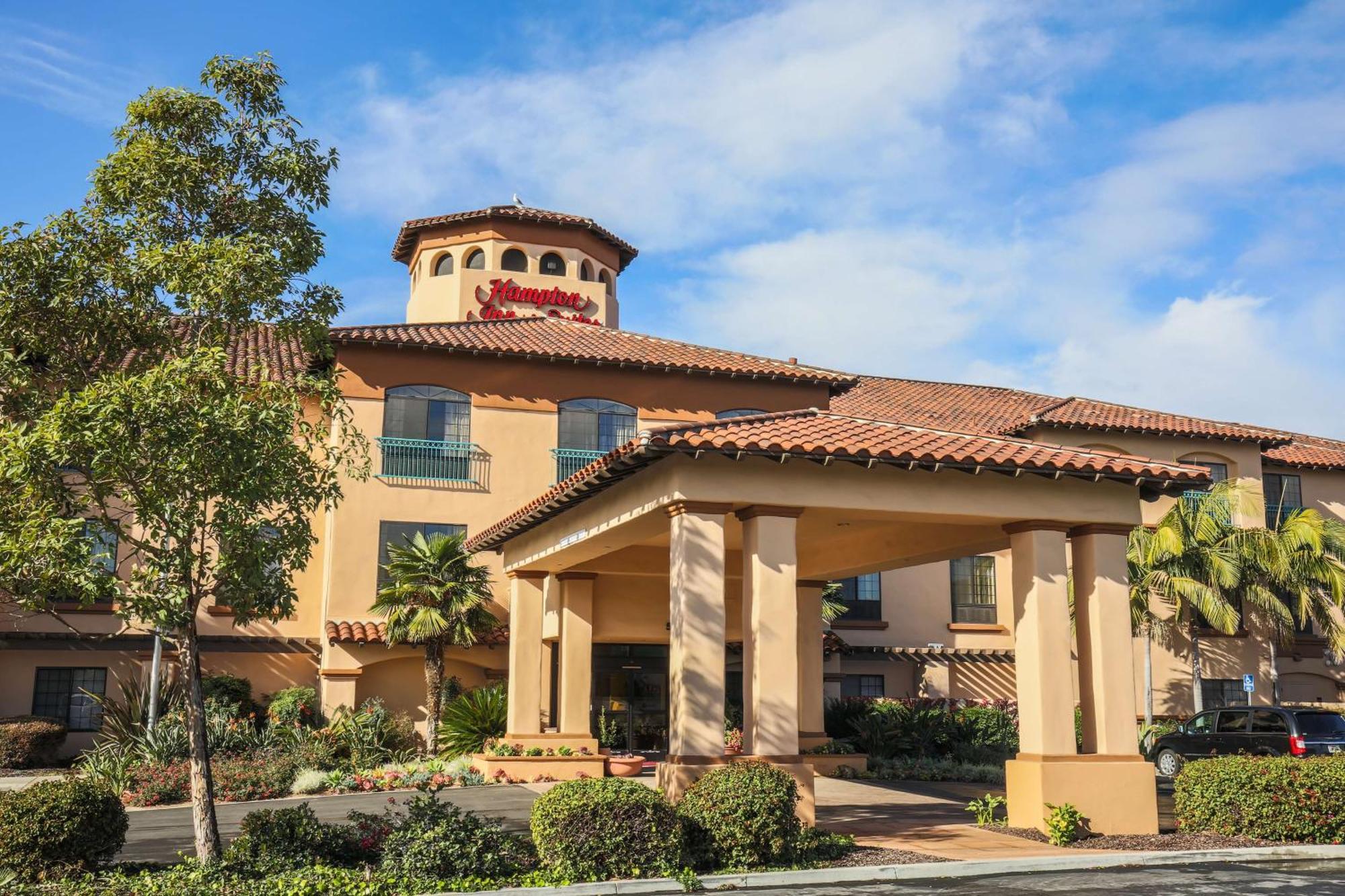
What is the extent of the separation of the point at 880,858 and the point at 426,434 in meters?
19.2

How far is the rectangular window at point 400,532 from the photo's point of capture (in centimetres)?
2806

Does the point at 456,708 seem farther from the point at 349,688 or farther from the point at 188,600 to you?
the point at 188,600

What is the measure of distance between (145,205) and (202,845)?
6.71 metres

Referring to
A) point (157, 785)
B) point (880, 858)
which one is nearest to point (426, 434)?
point (157, 785)

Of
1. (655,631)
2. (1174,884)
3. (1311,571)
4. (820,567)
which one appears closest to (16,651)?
(655,631)

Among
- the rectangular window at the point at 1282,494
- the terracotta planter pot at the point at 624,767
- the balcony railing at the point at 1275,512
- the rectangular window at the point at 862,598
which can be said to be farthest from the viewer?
the rectangular window at the point at 1282,494

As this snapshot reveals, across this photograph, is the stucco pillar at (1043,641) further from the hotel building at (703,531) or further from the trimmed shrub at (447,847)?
the trimmed shrub at (447,847)

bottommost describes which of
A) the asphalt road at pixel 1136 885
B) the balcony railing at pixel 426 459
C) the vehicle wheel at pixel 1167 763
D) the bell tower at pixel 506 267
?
the asphalt road at pixel 1136 885

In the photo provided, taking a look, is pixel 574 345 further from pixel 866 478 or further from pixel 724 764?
pixel 724 764

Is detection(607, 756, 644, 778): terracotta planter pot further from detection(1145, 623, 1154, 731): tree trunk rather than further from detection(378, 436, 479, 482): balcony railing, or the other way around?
detection(1145, 623, 1154, 731): tree trunk

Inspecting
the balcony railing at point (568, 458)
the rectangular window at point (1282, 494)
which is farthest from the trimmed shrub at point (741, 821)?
the rectangular window at point (1282, 494)

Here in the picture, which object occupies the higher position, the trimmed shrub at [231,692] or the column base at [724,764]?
the trimmed shrub at [231,692]

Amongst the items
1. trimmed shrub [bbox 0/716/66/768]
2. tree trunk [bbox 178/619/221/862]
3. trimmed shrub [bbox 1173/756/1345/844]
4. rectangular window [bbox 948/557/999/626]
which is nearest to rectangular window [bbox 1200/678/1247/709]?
rectangular window [bbox 948/557/999/626]

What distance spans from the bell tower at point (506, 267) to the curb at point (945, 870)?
27.1 metres
